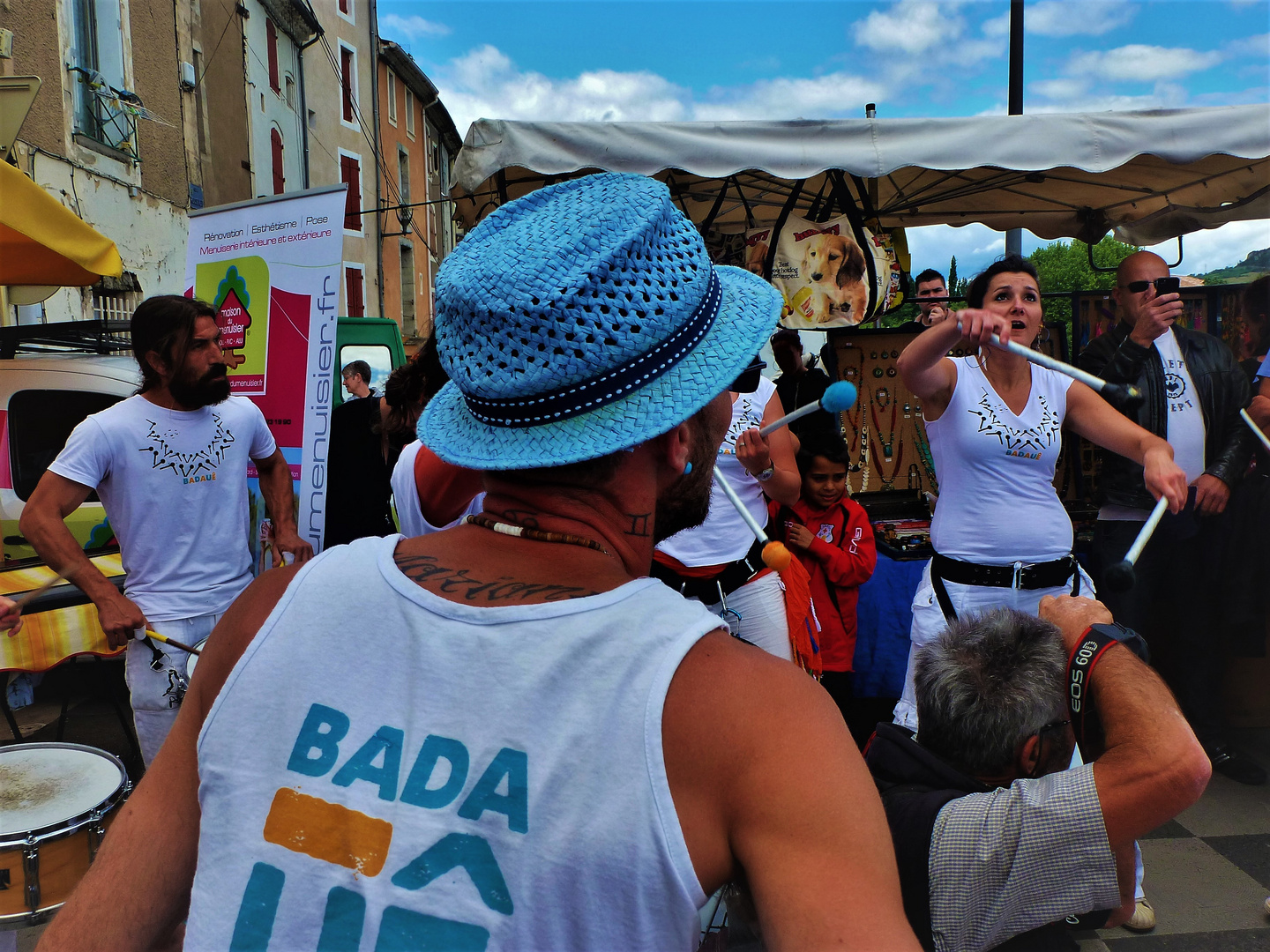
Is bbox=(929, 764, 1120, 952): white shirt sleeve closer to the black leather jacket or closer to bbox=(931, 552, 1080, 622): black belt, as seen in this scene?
bbox=(931, 552, 1080, 622): black belt

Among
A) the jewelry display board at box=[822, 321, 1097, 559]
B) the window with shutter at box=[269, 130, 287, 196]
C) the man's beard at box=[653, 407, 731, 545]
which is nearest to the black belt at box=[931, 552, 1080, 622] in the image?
the man's beard at box=[653, 407, 731, 545]

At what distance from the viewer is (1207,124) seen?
12.9 feet

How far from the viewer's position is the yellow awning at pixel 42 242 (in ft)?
13.3

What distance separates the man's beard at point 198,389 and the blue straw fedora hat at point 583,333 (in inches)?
98.3

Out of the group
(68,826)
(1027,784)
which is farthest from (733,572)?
(68,826)

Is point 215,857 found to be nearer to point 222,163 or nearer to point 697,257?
point 697,257

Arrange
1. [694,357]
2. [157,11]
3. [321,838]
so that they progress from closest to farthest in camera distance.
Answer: [321,838]
[694,357]
[157,11]

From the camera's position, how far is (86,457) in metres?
2.88

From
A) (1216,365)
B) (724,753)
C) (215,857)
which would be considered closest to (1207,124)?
(1216,365)

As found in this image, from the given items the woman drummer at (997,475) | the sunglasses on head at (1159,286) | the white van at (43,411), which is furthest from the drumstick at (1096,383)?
the white van at (43,411)

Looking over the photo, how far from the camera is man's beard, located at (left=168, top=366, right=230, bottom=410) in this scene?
3.09 metres

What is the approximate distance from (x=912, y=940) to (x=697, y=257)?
0.68m

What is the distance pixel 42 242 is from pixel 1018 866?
480 centimetres

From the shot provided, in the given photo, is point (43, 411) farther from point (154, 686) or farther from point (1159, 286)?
point (1159, 286)
